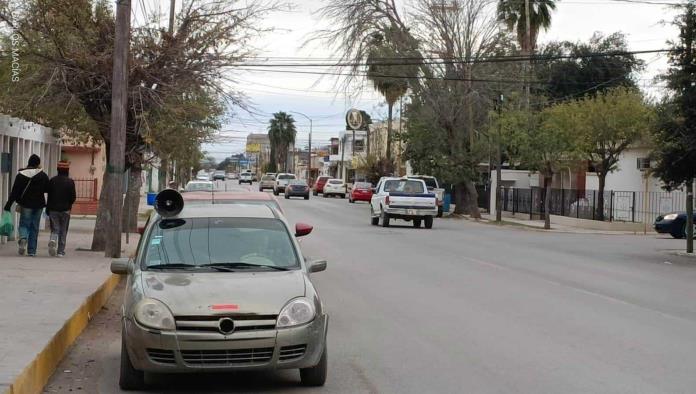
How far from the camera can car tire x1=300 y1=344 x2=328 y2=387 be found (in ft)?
24.3

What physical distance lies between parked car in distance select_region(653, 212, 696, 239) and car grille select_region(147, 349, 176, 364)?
1112 inches

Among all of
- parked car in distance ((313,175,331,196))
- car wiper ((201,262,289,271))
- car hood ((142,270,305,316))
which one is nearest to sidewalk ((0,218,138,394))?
car hood ((142,270,305,316))

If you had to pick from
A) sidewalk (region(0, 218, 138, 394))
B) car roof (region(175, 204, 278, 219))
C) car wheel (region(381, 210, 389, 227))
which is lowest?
sidewalk (region(0, 218, 138, 394))

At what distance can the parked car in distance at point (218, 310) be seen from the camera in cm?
682

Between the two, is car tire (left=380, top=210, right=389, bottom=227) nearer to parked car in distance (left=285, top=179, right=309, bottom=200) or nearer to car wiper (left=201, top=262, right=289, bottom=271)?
car wiper (left=201, top=262, right=289, bottom=271)

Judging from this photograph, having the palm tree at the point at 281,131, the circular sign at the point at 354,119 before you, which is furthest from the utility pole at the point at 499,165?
the palm tree at the point at 281,131

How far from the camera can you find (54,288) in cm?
1227

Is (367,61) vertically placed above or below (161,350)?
above

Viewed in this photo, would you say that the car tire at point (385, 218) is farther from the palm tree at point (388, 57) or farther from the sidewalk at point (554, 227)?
the palm tree at point (388, 57)

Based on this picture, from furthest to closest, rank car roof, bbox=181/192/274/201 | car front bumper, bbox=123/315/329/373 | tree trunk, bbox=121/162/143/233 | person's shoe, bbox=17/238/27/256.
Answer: tree trunk, bbox=121/162/143/233 → person's shoe, bbox=17/238/27/256 → car roof, bbox=181/192/274/201 → car front bumper, bbox=123/315/329/373

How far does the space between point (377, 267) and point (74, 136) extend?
10.2 m

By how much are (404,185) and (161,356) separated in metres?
27.1

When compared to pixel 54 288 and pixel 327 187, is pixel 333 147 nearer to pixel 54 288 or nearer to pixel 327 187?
pixel 327 187

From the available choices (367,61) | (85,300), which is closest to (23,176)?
(85,300)
